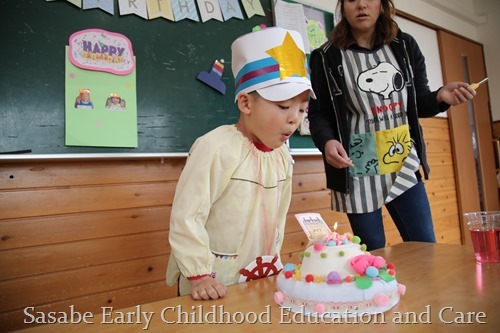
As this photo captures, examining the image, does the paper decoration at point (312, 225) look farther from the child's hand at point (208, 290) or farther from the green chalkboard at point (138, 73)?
the green chalkboard at point (138, 73)

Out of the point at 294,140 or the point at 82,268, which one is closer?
the point at 82,268

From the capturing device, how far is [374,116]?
4.36ft

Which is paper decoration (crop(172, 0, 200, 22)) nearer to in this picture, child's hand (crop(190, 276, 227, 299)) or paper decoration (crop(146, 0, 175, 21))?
paper decoration (crop(146, 0, 175, 21))

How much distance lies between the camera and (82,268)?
4.83 ft

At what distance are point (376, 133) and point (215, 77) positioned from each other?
2.74 ft

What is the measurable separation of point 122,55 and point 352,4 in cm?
94

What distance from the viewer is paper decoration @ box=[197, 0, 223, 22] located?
1.80 meters

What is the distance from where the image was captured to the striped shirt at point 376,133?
4.19ft

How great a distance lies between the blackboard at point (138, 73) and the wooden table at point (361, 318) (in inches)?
38.6

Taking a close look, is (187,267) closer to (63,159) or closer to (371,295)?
(371,295)

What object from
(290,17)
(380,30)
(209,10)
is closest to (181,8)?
(209,10)

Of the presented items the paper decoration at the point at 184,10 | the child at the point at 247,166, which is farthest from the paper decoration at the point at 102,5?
the child at the point at 247,166

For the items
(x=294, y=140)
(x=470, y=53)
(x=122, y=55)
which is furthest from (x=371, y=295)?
(x=470, y=53)

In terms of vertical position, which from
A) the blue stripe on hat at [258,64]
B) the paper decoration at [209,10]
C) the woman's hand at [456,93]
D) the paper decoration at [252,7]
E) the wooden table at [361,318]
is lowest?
the wooden table at [361,318]
